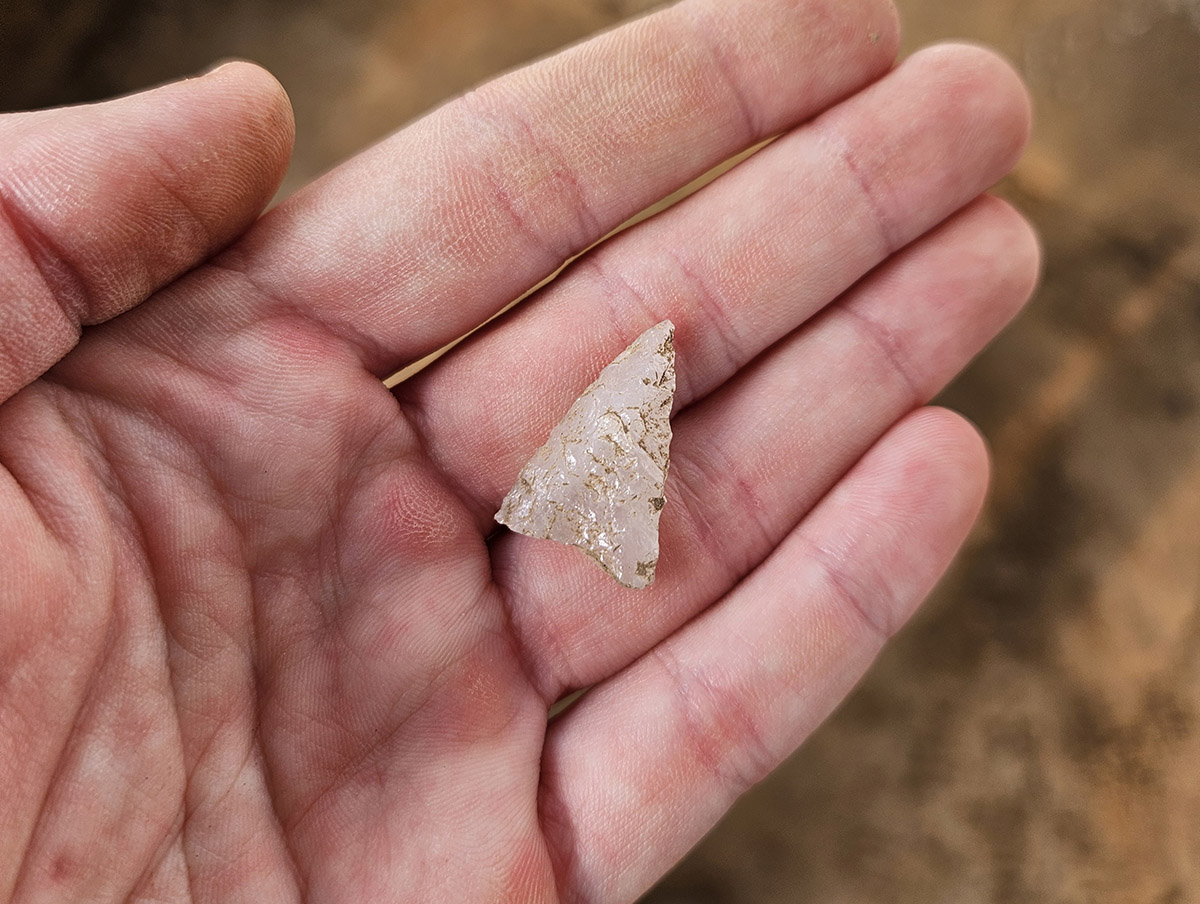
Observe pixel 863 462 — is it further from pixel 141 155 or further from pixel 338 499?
pixel 141 155

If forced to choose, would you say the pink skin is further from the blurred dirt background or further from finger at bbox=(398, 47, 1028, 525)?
the blurred dirt background

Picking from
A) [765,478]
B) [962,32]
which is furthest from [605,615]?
[962,32]

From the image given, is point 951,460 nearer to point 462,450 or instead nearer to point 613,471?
point 613,471

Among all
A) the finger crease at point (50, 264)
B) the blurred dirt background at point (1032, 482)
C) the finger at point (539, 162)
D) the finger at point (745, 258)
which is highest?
the finger crease at point (50, 264)

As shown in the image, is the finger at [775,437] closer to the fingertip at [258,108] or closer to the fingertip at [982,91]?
the fingertip at [982,91]

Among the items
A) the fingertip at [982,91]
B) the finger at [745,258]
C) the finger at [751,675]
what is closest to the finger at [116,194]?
the finger at [745,258]
